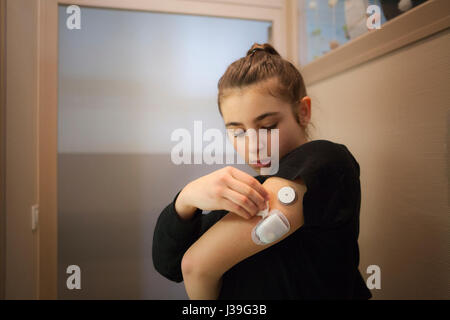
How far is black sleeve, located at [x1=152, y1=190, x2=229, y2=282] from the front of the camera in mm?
474

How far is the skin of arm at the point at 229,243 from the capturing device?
42cm

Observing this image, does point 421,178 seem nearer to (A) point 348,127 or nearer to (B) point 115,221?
(A) point 348,127

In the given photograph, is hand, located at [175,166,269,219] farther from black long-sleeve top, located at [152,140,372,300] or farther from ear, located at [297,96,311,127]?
ear, located at [297,96,311,127]

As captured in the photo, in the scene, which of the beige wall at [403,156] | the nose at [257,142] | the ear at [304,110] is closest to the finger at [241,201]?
the nose at [257,142]

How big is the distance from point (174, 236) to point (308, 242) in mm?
246

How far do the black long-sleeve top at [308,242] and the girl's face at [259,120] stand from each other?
→ 0.04 meters

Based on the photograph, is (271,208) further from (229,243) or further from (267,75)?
(267,75)

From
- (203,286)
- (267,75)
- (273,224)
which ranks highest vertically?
(267,75)

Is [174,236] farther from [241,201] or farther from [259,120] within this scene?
[259,120]

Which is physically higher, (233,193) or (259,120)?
(259,120)

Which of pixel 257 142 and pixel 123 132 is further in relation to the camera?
pixel 123 132

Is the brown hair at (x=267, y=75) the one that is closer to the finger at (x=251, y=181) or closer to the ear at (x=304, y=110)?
the ear at (x=304, y=110)

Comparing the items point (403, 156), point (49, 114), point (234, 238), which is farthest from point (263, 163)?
point (49, 114)

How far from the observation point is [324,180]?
0.43 meters
